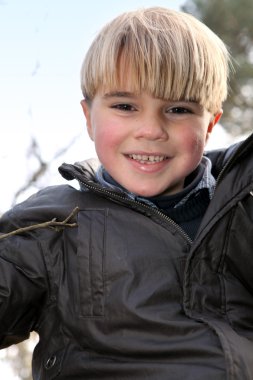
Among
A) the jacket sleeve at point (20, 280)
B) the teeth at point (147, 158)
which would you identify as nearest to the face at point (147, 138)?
the teeth at point (147, 158)

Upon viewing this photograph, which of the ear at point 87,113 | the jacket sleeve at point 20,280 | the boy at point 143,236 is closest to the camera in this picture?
the boy at point 143,236

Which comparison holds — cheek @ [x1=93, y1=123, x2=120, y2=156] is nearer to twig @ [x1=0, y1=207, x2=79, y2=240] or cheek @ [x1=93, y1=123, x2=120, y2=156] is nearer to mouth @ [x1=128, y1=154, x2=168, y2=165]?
mouth @ [x1=128, y1=154, x2=168, y2=165]

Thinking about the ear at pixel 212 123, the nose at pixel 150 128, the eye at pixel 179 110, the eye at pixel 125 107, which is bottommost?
the ear at pixel 212 123

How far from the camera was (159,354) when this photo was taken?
169 cm

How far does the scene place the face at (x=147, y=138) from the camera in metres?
1.87

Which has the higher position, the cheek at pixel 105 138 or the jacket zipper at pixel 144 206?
the cheek at pixel 105 138

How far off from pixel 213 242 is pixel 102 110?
50 cm

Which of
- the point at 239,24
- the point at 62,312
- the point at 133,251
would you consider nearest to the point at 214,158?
the point at 133,251

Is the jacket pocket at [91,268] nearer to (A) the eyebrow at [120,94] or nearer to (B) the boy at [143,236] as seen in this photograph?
(B) the boy at [143,236]

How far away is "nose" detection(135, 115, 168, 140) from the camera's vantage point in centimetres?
186

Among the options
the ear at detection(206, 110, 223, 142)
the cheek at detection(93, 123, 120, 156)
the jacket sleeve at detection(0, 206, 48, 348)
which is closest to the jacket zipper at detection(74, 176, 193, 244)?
the cheek at detection(93, 123, 120, 156)

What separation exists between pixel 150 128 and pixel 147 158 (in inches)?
4.2

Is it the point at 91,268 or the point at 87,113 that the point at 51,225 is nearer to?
the point at 91,268

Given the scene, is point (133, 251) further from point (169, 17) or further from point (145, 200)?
point (169, 17)
